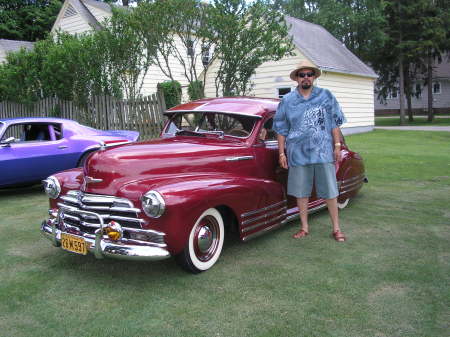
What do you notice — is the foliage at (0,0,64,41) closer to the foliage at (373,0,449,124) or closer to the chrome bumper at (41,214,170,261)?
the foliage at (373,0,449,124)

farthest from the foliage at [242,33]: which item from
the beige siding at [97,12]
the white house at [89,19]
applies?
the beige siding at [97,12]

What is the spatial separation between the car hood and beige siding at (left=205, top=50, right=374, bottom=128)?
1218 cm

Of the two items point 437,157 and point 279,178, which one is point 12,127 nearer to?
point 279,178

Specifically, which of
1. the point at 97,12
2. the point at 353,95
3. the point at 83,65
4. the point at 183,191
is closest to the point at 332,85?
the point at 353,95

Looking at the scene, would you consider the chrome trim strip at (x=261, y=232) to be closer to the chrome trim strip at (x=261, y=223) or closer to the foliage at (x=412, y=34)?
the chrome trim strip at (x=261, y=223)

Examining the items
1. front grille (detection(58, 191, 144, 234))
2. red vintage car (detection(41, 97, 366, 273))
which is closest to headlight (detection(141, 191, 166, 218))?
red vintage car (detection(41, 97, 366, 273))

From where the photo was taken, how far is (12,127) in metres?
7.62

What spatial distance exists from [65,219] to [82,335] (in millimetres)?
1394

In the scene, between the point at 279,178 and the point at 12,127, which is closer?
the point at 279,178

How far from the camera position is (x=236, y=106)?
199 inches

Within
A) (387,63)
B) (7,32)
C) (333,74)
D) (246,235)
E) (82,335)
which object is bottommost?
(82,335)

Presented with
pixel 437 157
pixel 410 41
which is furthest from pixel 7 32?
pixel 437 157

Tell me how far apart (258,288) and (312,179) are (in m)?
1.69

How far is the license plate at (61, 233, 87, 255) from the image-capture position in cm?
373
